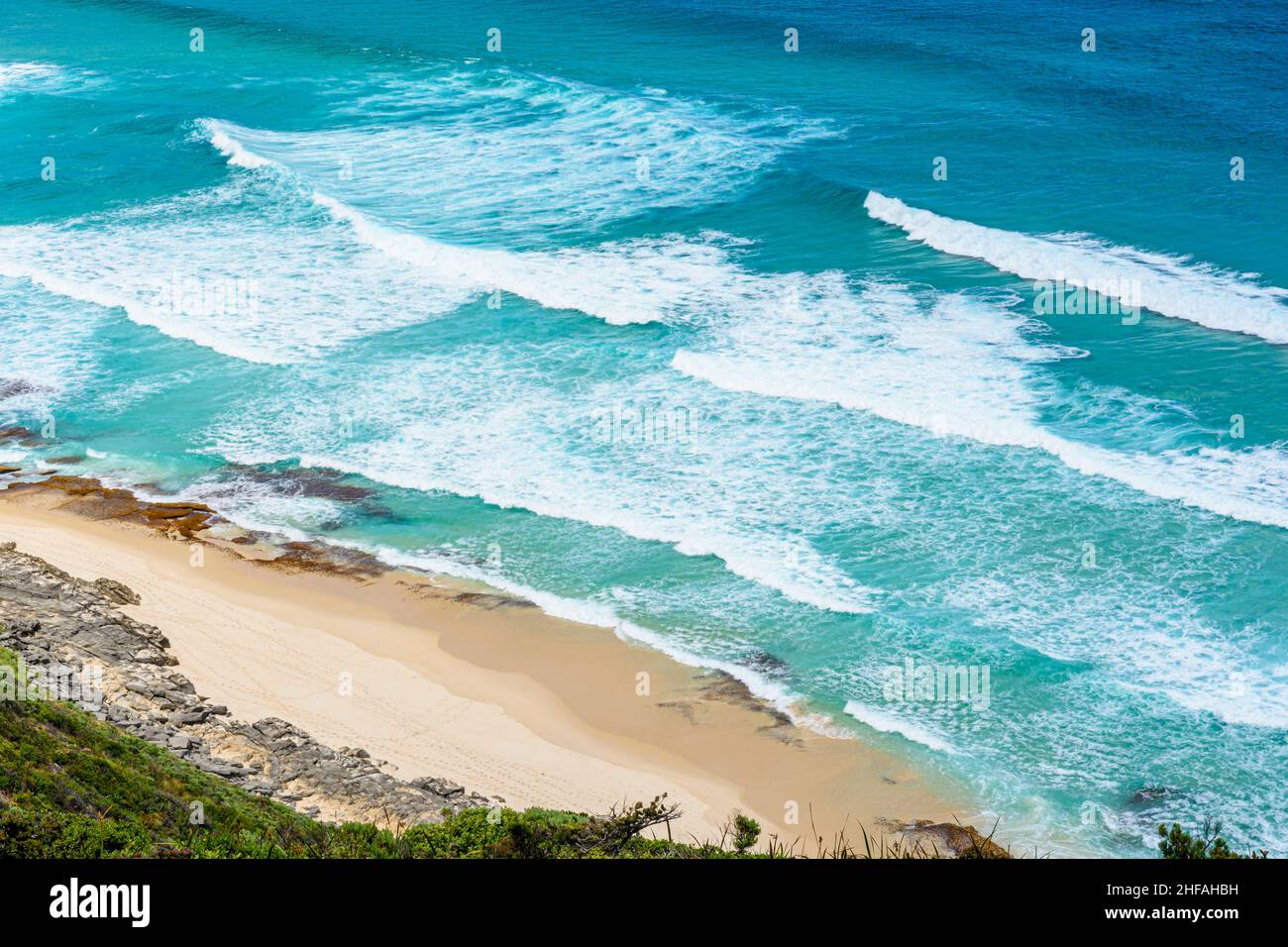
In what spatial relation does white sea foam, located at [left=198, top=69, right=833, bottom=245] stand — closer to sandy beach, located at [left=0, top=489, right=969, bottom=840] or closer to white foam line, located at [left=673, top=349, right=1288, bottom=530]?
white foam line, located at [left=673, top=349, right=1288, bottom=530]

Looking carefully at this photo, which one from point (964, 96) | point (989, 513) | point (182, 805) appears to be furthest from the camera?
point (964, 96)

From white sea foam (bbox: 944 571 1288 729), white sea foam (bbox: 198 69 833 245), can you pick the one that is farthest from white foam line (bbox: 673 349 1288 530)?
white sea foam (bbox: 198 69 833 245)

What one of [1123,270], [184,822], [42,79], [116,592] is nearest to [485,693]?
[184,822]

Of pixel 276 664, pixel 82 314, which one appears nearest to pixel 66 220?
pixel 82 314

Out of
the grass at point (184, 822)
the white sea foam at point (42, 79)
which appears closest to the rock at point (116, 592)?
the grass at point (184, 822)

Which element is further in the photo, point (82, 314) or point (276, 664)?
point (82, 314)

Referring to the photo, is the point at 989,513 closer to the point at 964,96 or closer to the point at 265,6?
the point at 964,96

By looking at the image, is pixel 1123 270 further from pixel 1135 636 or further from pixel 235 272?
pixel 235 272
